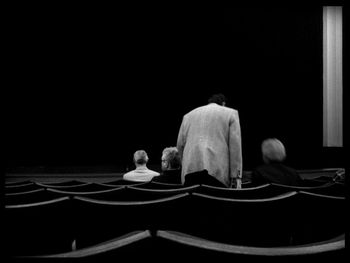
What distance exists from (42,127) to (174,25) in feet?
8.54

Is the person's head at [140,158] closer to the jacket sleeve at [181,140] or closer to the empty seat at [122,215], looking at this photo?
the jacket sleeve at [181,140]

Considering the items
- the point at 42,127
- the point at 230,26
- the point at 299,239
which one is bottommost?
the point at 299,239

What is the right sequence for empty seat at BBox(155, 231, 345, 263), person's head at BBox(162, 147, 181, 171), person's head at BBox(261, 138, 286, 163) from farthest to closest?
person's head at BBox(162, 147, 181, 171)
person's head at BBox(261, 138, 286, 163)
empty seat at BBox(155, 231, 345, 263)

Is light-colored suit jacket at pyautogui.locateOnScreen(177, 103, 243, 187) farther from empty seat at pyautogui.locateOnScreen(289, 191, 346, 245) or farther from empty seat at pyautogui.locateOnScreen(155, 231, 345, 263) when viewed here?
empty seat at pyautogui.locateOnScreen(155, 231, 345, 263)

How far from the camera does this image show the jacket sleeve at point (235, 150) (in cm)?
313

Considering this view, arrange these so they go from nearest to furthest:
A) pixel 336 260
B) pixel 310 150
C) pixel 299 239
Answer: pixel 336 260
pixel 299 239
pixel 310 150

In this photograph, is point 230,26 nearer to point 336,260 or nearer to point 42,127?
point 42,127

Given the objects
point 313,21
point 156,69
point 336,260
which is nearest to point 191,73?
point 156,69

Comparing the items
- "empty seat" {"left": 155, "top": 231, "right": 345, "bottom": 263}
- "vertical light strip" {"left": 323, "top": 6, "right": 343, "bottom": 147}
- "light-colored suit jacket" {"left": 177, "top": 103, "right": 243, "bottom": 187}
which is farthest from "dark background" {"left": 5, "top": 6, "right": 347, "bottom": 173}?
"empty seat" {"left": 155, "top": 231, "right": 345, "bottom": 263}

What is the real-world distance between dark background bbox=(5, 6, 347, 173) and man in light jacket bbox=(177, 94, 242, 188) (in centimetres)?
402

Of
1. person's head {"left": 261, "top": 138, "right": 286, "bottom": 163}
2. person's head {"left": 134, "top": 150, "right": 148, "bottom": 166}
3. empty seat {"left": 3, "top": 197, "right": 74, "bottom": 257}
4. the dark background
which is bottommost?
empty seat {"left": 3, "top": 197, "right": 74, "bottom": 257}

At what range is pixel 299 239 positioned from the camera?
2.10 meters

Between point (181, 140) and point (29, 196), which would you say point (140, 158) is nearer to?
point (181, 140)

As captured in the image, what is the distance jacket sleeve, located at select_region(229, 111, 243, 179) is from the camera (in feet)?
10.3
